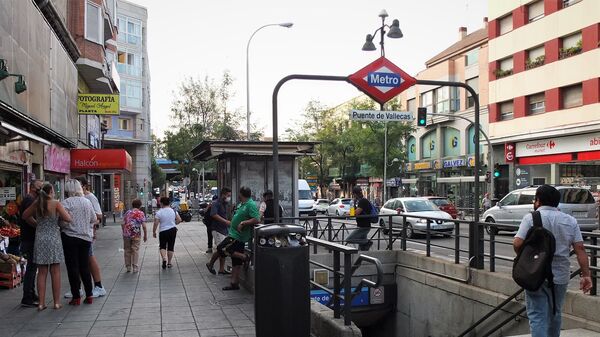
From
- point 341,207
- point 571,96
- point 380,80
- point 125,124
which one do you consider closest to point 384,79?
point 380,80

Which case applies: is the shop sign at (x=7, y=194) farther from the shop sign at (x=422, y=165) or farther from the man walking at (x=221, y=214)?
the shop sign at (x=422, y=165)

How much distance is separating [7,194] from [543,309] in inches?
457

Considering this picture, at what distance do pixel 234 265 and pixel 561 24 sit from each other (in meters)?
27.8

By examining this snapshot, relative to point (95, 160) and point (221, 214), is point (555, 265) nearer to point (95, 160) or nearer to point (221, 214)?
point (221, 214)

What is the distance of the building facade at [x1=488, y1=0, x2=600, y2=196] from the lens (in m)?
29.1

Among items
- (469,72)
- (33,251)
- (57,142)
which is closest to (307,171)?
(469,72)

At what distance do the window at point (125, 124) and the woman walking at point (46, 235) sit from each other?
48.7 metres

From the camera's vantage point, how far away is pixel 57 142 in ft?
60.4

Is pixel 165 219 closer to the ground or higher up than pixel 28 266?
higher up

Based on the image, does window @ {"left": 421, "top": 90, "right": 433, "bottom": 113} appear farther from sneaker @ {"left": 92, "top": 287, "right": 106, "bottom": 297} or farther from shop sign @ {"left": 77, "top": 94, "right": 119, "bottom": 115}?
sneaker @ {"left": 92, "top": 287, "right": 106, "bottom": 297}

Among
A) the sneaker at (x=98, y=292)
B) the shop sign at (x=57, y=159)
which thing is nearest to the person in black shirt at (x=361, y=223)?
the sneaker at (x=98, y=292)

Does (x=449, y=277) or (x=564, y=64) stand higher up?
(x=564, y=64)

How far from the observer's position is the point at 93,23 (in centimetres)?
2416

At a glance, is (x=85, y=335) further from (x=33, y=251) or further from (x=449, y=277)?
(x=449, y=277)
